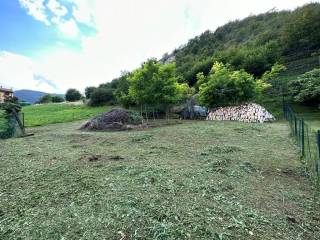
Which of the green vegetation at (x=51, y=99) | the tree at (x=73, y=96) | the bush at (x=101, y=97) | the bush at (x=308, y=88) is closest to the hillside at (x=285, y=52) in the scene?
the bush at (x=308, y=88)

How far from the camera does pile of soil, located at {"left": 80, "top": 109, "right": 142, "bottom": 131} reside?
36.8ft

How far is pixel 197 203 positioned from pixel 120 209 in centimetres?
94

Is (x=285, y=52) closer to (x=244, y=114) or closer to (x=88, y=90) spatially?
(x=244, y=114)

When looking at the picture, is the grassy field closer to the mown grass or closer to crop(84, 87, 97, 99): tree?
the mown grass

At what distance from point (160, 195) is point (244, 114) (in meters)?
11.2

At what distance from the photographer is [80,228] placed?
2.50 meters

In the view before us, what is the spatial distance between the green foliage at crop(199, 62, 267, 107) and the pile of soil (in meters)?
5.22

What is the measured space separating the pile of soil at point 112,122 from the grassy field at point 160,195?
531 cm

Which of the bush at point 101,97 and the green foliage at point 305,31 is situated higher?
the green foliage at point 305,31

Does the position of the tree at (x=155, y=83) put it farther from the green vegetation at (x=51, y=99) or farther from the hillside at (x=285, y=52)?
the green vegetation at (x=51, y=99)

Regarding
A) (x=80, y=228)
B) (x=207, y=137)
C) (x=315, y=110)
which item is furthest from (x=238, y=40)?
(x=80, y=228)

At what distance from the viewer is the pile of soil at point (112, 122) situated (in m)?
11.2

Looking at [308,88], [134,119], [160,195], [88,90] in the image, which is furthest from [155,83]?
[88,90]

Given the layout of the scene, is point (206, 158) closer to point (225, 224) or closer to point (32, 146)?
point (225, 224)
